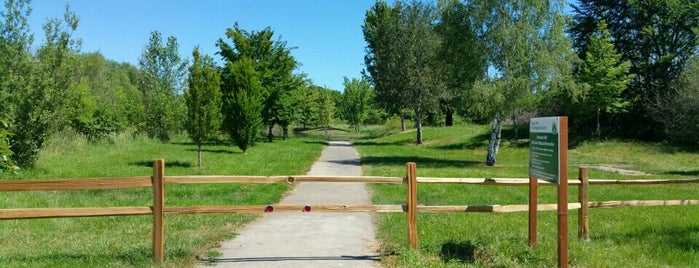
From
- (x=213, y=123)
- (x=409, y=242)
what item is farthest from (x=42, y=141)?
(x=409, y=242)

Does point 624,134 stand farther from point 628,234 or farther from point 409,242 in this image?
point 409,242

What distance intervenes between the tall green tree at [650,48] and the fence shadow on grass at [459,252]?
37308mm

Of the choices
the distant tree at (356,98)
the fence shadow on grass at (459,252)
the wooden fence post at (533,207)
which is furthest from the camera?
the distant tree at (356,98)

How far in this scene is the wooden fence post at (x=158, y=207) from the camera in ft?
21.2

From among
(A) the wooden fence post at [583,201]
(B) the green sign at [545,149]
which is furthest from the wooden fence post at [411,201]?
(A) the wooden fence post at [583,201]

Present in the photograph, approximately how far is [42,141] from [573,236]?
Answer: 1789cm

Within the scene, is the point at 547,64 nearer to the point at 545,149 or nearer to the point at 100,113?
the point at 545,149

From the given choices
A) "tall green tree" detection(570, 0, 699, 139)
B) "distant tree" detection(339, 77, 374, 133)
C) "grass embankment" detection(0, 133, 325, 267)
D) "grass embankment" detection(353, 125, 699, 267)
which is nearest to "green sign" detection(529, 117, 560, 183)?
"grass embankment" detection(353, 125, 699, 267)

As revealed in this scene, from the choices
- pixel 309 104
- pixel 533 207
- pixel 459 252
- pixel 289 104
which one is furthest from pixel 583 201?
pixel 309 104

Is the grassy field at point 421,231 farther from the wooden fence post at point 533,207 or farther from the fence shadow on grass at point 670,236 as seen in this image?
the wooden fence post at point 533,207

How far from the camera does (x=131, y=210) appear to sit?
6.41 m

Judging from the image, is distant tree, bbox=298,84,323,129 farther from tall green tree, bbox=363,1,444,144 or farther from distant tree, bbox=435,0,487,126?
distant tree, bbox=435,0,487,126

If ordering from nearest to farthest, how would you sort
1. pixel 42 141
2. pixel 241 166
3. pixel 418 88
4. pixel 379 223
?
pixel 379 223 < pixel 42 141 < pixel 241 166 < pixel 418 88

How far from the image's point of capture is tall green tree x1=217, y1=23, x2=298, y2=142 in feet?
139
